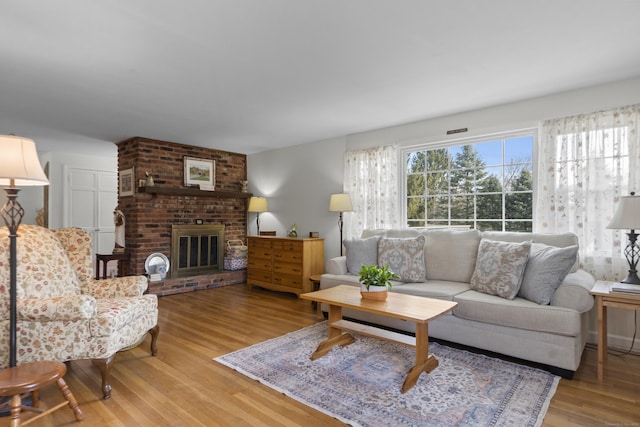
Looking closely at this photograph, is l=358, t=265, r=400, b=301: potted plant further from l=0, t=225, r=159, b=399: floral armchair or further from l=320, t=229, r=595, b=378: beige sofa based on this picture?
l=0, t=225, r=159, b=399: floral armchair

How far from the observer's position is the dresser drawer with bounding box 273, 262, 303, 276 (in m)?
4.95

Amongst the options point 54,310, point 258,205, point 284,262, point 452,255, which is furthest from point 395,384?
point 258,205

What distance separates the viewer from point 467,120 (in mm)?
4055

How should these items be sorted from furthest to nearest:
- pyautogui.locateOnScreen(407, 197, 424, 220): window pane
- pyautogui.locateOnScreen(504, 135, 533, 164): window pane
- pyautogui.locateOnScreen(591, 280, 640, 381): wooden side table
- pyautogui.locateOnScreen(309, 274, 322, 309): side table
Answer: pyautogui.locateOnScreen(407, 197, 424, 220): window pane → pyautogui.locateOnScreen(309, 274, 322, 309): side table → pyautogui.locateOnScreen(504, 135, 533, 164): window pane → pyautogui.locateOnScreen(591, 280, 640, 381): wooden side table

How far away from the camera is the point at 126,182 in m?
5.48

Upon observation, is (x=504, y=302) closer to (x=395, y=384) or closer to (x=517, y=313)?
(x=517, y=313)

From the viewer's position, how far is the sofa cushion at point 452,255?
139 inches

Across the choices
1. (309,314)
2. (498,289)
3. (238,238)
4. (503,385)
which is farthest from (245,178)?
(503,385)

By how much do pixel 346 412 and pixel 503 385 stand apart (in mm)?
1125

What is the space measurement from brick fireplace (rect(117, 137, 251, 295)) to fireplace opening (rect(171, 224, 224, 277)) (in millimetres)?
48

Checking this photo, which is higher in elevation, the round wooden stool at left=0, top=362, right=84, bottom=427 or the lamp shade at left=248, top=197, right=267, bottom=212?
the lamp shade at left=248, top=197, right=267, bottom=212

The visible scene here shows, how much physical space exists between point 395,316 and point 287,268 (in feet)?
9.54

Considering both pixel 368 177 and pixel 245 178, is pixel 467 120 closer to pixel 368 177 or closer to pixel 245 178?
pixel 368 177

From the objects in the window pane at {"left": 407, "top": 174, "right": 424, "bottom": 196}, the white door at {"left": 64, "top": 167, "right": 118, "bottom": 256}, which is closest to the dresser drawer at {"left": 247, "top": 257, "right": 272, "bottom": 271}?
the window pane at {"left": 407, "top": 174, "right": 424, "bottom": 196}
